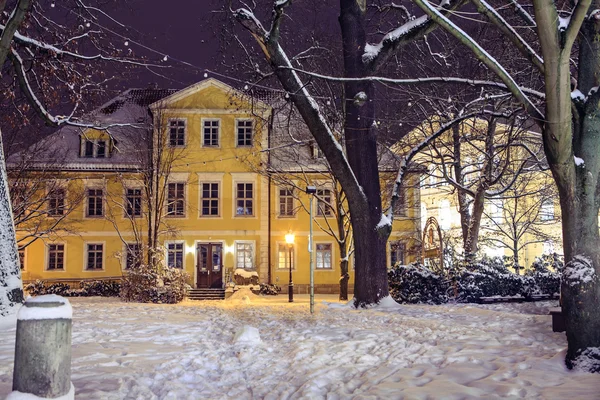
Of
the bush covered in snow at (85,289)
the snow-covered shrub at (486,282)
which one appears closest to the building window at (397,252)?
the snow-covered shrub at (486,282)

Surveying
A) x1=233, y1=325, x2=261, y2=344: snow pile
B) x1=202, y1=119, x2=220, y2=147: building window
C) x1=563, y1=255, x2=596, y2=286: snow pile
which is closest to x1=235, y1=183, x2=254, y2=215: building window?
x1=202, y1=119, x2=220, y2=147: building window

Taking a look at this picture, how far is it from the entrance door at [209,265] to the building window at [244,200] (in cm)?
245

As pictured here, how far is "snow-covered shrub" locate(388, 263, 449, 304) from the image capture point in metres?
18.6

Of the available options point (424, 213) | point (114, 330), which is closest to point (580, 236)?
point (114, 330)

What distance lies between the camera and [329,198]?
3469cm

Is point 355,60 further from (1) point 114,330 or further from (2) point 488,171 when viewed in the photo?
(1) point 114,330

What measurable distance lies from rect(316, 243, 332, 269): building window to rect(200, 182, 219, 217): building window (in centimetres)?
670

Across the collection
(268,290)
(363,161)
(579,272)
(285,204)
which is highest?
(285,204)

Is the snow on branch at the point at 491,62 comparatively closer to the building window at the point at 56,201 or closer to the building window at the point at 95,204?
the building window at the point at 56,201

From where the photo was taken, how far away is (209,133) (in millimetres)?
33938

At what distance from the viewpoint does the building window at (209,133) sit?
33.9 m

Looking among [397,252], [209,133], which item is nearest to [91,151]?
[209,133]

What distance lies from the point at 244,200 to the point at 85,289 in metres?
10.2

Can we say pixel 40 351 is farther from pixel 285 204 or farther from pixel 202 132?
pixel 202 132
